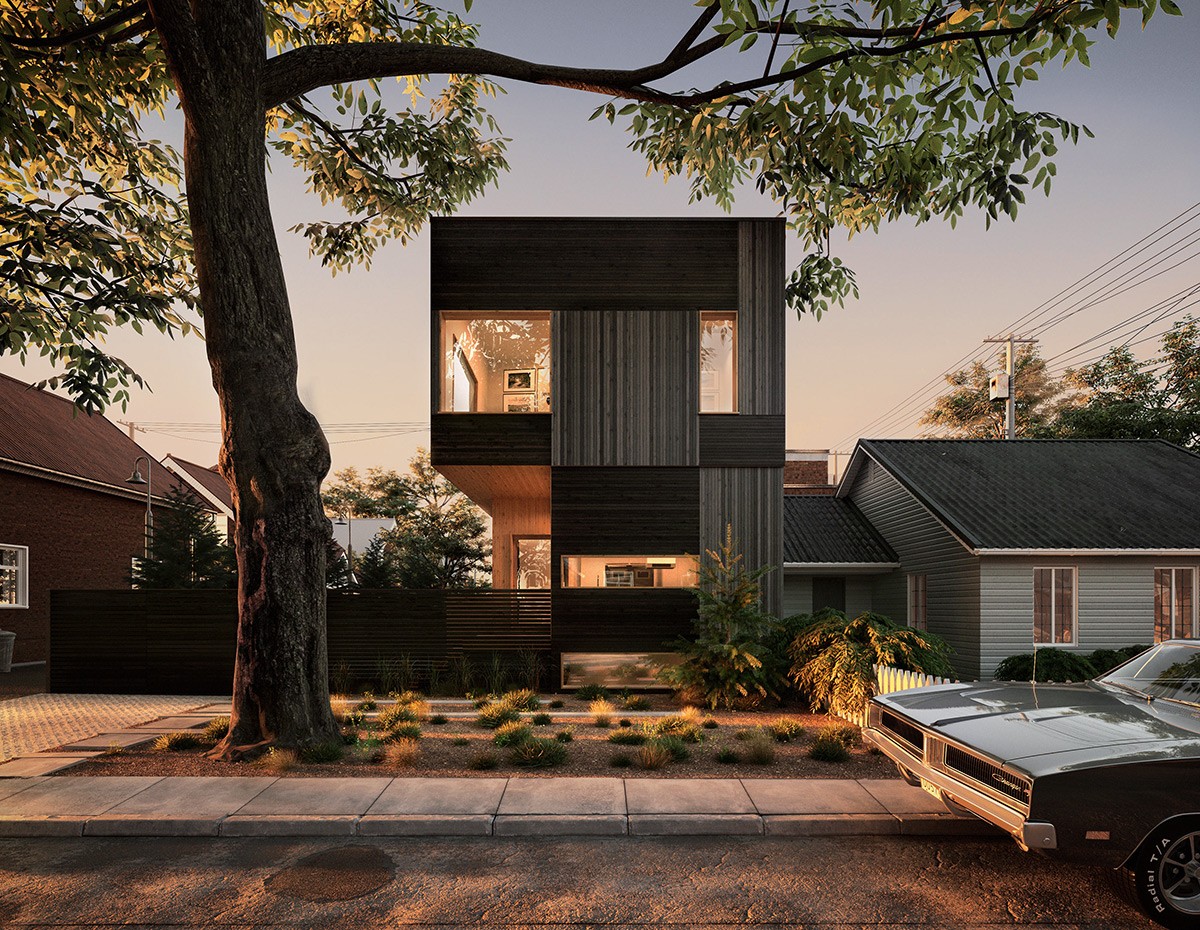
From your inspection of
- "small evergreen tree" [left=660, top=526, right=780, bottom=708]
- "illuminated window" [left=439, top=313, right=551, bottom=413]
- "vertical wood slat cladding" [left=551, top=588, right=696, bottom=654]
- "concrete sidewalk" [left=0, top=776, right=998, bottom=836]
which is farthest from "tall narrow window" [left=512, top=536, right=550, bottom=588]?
"concrete sidewalk" [left=0, top=776, right=998, bottom=836]

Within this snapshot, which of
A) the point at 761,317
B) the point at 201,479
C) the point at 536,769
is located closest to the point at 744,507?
the point at 761,317

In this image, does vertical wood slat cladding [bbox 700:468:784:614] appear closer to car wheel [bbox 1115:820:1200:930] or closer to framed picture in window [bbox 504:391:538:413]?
framed picture in window [bbox 504:391:538:413]

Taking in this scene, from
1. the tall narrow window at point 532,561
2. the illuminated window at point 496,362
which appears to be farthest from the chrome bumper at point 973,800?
the tall narrow window at point 532,561

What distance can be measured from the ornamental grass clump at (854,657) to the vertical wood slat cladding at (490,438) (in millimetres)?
5504

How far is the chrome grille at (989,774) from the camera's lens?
14.2 feet

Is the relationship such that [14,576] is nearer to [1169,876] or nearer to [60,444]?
[60,444]

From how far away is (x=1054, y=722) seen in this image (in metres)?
4.95

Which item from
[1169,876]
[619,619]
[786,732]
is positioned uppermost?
[619,619]

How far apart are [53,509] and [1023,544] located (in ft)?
81.1

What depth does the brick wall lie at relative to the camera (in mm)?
19391

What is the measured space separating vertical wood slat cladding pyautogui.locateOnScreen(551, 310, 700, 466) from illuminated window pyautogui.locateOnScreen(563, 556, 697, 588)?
5.61ft

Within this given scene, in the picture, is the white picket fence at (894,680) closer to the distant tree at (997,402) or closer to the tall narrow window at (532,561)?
the tall narrow window at (532,561)

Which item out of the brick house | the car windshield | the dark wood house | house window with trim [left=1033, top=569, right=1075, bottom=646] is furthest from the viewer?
the brick house

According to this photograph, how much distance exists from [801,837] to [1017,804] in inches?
78.7
